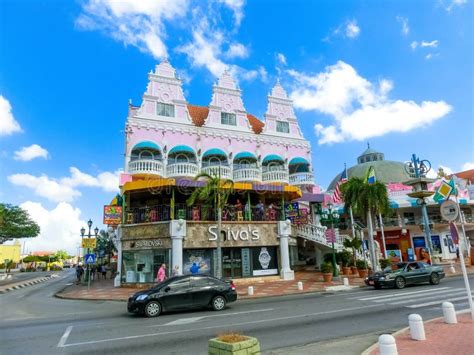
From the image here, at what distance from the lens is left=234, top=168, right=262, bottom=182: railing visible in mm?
30297

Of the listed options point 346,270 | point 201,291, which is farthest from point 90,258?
point 346,270

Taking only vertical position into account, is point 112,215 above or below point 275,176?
below

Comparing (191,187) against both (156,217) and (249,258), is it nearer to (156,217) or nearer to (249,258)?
(156,217)

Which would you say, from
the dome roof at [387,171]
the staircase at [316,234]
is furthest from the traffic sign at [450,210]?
the dome roof at [387,171]

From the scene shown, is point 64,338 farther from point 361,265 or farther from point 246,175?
point 246,175

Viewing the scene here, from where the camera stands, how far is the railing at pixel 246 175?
1193 inches

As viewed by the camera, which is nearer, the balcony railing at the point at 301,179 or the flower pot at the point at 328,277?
the flower pot at the point at 328,277

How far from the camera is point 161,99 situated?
100 feet

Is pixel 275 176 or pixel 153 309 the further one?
Result: pixel 275 176

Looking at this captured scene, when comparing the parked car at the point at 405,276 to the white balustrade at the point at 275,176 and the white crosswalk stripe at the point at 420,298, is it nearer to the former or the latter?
the white crosswalk stripe at the point at 420,298

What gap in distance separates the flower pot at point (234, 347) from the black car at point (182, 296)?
7.85 m

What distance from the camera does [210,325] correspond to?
10383 millimetres

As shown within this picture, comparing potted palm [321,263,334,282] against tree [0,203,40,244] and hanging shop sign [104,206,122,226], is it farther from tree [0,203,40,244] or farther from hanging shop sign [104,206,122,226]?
tree [0,203,40,244]

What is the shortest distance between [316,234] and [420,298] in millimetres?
13454
